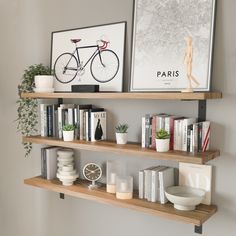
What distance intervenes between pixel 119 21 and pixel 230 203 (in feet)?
4.05

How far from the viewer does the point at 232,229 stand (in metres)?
1.73

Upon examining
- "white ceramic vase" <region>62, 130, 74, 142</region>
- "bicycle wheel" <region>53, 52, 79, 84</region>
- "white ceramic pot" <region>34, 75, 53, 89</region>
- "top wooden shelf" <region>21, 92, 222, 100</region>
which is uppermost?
"bicycle wheel" <region>53, 52, 79, 84</region>

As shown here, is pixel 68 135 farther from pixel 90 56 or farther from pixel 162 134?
pixel 162 134

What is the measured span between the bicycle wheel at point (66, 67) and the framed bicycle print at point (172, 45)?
478 mm

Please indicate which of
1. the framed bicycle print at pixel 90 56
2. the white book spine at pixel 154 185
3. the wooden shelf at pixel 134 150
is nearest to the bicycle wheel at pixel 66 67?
the framed bicycle print at pixel 90 56

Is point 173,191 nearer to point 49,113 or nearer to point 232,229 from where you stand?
point 232,229

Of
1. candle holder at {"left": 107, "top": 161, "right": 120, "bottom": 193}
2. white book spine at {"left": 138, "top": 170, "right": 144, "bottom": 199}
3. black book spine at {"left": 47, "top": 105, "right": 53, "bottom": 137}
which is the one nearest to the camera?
white book spine at {"left": 138, "top": 170, "right": 144, "bottom": 199}

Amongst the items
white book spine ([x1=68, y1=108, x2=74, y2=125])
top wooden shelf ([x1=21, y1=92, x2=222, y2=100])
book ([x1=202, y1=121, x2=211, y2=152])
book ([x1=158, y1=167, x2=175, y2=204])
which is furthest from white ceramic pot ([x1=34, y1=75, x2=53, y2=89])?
book ([x1=202, y1=121, x2=211, y2=152])

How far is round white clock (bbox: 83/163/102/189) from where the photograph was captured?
211 cm

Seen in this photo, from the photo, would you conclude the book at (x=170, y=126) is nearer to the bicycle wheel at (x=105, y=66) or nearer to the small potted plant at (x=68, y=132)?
the bicycle wheel at (x=105, y=66)

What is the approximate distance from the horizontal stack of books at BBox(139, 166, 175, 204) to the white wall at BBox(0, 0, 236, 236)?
0.41 feet

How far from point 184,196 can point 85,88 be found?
2.82ft

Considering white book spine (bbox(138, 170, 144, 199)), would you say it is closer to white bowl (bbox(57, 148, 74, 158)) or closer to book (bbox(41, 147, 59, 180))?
white bowl (bbox(57, 148, 74, 158))

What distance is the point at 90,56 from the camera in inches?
84.5
